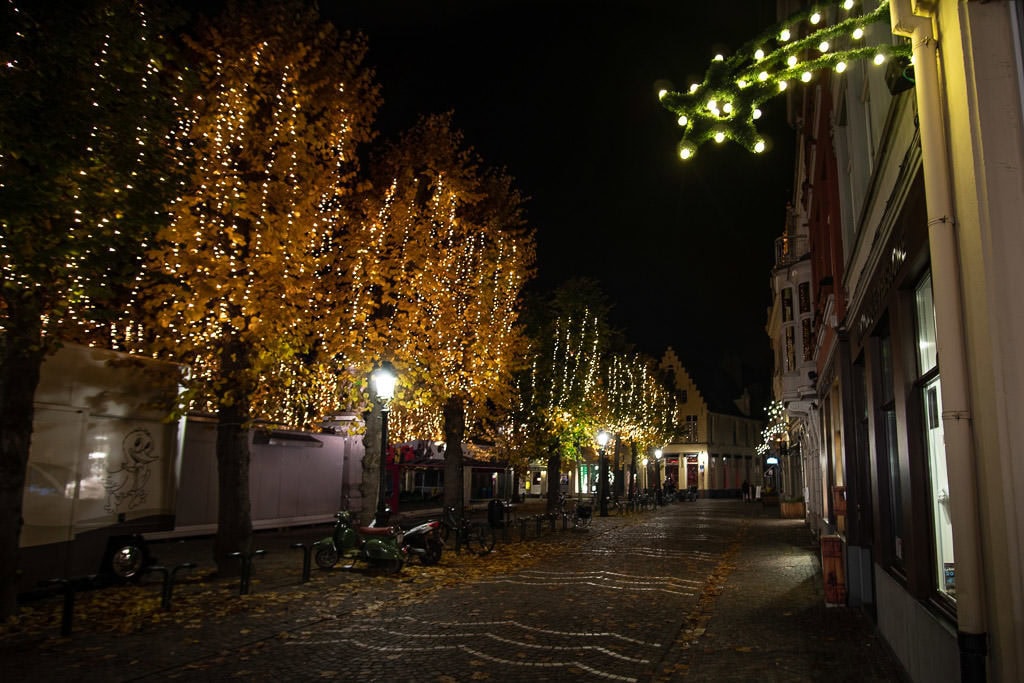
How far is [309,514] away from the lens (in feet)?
84.2

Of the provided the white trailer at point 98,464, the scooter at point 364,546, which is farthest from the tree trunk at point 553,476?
the white trailer at point 98,464

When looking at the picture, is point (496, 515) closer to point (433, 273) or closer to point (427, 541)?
point (427, 541)

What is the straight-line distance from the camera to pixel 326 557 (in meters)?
14.9

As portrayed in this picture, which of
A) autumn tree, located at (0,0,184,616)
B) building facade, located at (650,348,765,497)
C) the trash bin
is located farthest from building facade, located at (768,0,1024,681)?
building facade, located at (650,348,765,497)

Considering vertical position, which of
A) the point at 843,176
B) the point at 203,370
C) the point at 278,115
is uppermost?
the point at 278,115

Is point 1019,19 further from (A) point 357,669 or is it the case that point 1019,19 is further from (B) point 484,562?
(B) point 484,562

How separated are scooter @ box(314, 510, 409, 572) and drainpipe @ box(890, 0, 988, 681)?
11446 mm

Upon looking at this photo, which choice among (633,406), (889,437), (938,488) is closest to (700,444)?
Answer: (633,406)

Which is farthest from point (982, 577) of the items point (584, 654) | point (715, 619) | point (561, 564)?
point (561, 564)

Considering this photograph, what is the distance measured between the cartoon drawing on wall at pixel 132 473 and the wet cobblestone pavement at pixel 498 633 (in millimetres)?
1779

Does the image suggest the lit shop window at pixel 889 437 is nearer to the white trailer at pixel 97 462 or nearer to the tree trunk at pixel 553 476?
the white trailer at pixel 97 462

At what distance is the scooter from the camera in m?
14.1

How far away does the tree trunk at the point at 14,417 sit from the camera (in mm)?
9484

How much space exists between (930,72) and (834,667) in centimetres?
586
